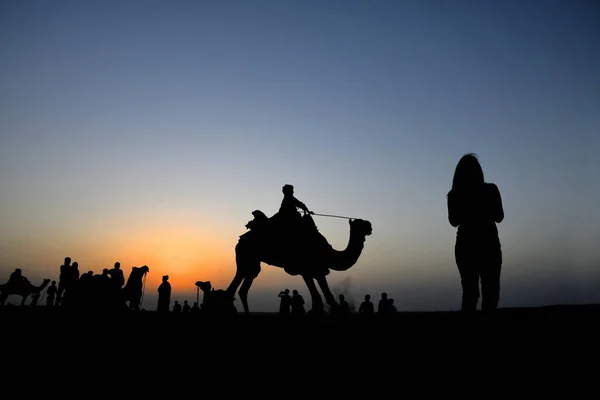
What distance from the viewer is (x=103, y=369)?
4.29m

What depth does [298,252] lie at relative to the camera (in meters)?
10.5

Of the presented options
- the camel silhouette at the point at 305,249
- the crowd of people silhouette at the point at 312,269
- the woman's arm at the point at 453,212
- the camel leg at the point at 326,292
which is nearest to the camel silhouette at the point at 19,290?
the crowd of people silhouette at the point at 312,269

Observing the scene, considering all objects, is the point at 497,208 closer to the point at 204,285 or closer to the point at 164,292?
the point at 204,285

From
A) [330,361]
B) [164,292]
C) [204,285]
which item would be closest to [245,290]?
[204,285]

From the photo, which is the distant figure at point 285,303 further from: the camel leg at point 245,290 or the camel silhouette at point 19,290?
the camel silhouette at point 19,290

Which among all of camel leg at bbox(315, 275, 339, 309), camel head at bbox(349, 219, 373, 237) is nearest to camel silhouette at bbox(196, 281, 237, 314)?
camel leg at bbox(315, 275, 339, 309)

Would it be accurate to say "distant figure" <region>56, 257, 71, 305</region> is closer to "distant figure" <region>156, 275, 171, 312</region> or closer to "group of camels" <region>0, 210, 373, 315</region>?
"distant figure" <region>156, 275, 171, 312</region>

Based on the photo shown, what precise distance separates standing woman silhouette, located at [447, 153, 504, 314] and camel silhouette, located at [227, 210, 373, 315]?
4254 mm

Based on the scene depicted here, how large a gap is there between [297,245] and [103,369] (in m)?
6.62

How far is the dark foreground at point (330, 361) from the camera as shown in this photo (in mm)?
3254

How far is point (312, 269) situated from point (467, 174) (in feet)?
17.2

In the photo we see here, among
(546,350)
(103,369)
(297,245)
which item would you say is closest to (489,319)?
(546,350)

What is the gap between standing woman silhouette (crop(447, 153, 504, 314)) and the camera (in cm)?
583

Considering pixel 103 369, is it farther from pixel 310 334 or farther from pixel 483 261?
pixel 483 261
